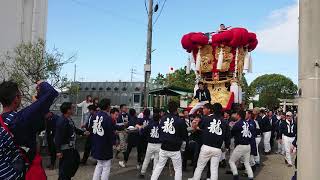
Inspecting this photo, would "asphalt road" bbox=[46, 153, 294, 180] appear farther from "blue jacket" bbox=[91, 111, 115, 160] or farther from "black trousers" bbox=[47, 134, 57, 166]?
"blue jacket" bbox=[91, 111, 115, 160]

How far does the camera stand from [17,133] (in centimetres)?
383

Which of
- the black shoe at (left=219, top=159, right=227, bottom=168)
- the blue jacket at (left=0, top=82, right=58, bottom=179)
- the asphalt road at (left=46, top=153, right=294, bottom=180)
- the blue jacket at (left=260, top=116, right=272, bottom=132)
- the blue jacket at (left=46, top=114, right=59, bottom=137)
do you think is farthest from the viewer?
the blue jacket at (left=260, top=116, right=272, bottom=132)

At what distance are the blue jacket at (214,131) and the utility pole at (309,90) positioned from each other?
190 inches

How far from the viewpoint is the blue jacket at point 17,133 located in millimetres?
3781

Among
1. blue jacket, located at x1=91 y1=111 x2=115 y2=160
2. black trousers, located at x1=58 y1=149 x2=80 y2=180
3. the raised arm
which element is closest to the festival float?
blue jacket, located at x1=91 y1=111 x2=115 y2=160

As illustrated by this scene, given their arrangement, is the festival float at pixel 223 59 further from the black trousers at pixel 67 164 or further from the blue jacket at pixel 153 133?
the black trousers at pixel 67 164

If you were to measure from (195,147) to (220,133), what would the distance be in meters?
3.19

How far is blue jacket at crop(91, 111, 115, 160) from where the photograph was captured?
330 inches

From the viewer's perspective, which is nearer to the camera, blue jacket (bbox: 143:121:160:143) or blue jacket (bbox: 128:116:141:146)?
blue jacket (bbox: 143:121:160:143)

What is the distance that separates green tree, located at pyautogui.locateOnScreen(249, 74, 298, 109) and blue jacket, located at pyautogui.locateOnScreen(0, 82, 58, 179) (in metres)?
75.1

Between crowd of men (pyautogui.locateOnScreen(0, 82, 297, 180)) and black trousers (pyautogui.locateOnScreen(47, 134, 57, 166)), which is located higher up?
crowd of men (pyautogui.locateOnScreen(0, 82, 297, 180))

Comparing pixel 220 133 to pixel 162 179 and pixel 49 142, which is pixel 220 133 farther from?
pixel 49 142

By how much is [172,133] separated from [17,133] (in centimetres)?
543

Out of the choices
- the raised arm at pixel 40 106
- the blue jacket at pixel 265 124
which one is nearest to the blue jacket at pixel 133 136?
the blue jacket at pixel 265 124
